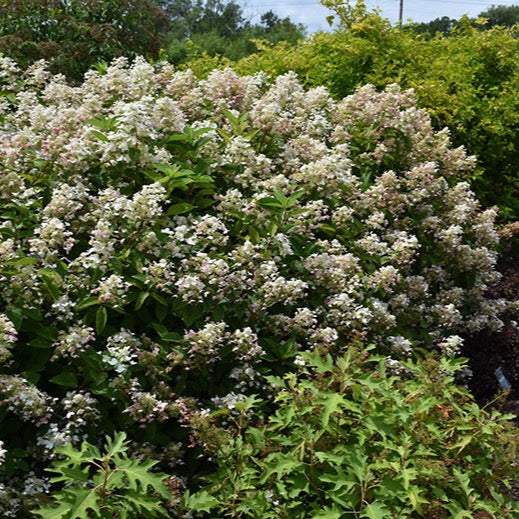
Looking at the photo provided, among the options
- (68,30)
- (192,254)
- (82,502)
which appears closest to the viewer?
(82,502)

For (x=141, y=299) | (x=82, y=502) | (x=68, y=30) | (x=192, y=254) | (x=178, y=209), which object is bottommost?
(x=82, y=502)

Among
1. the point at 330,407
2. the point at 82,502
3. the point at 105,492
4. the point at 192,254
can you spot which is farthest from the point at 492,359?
the point at 82,502

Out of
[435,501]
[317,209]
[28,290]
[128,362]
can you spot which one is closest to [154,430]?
[128,362]

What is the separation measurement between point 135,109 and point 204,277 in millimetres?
1001

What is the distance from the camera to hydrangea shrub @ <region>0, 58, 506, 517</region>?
312cm

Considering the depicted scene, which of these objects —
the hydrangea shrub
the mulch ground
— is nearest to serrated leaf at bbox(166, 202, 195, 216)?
the hydrangea shrub

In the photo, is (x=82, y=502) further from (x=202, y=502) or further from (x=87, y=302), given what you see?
(x=87, y=302)

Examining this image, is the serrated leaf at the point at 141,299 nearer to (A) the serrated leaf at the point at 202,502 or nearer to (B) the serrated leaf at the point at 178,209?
(B) the serrated leaf at the point at 178,209

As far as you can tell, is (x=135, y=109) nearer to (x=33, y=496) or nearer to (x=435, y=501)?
(x=33, y=496)

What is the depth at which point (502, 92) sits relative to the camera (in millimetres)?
7031

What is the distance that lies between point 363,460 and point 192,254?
1.48 metres

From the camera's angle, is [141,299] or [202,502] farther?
[141,299]

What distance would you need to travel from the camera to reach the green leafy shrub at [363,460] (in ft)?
8.33

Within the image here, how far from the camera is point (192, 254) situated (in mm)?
3633
